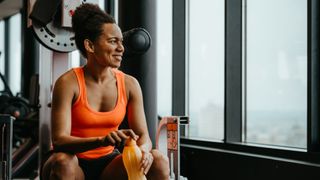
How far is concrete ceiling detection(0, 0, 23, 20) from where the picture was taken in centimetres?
725

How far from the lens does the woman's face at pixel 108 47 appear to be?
184 cm

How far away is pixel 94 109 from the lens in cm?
188

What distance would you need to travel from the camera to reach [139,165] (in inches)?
66.6

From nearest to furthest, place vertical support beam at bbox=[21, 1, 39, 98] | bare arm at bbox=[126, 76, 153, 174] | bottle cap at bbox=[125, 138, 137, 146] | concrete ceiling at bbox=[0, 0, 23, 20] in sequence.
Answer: bottle cap at bbox=[125, 138, 137, 146], bare arm at bbox=[126, 76, 153, 174], vertical support beam at bbox=[21, 1, 39, 98], concrete ceiling at bbox=[0, 0, 23, 20]

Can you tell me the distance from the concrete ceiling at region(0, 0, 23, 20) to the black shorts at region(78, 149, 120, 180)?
226 inches

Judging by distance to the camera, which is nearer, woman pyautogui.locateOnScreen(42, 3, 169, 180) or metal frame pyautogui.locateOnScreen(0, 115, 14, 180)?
woman pyautogui.locateOnScreen(42, 3, 169, 180)

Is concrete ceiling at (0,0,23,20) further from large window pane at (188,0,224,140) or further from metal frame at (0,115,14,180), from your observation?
metal frame at (0,115,14,180)

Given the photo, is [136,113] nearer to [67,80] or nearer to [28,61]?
[67,80]

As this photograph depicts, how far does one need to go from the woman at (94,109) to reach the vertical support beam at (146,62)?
138 centimetres

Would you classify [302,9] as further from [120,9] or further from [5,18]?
[5,18]

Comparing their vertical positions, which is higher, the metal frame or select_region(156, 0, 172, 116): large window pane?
select_region(156, 0, 172, 116): large window pane

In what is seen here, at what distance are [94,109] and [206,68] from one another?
82.6 inches
